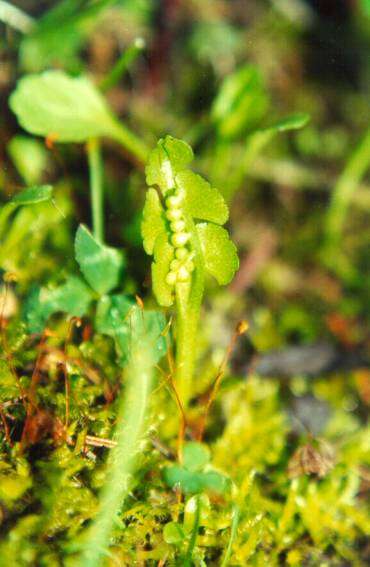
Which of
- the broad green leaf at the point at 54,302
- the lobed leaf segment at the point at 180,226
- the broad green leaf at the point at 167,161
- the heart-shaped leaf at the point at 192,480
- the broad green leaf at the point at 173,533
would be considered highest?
the broad green leaf at the point at 167,161

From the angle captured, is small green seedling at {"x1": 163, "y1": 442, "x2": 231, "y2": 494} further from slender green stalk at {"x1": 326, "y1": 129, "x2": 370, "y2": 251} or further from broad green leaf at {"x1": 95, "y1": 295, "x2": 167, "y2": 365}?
slender green stalk at {"x1": 326, "y1": 129, "x2": 370, "y2": 251}

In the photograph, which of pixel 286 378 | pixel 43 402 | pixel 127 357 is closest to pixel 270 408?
pixel 286 378

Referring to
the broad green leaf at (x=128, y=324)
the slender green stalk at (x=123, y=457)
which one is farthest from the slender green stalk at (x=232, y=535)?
the broad green leaf at (x=128, y=324)

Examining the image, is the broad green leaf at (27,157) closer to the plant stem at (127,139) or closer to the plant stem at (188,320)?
the plant stem at (127,139)

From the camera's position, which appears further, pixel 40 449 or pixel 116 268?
pixel 116 268

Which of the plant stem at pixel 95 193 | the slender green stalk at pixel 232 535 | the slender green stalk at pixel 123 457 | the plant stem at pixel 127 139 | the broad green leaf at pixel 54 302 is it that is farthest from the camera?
the plant stem at pixel 127 139

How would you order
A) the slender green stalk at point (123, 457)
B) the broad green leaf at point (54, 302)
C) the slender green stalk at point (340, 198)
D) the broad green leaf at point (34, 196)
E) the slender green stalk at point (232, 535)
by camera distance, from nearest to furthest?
the slender green stalk at point (123, 457) < the slender green stalk at point (232, 535) < the broad green leaf at point (34, 196) < the broad green leaf at point (54, 302) < the slender green stalk at point (340, 198)

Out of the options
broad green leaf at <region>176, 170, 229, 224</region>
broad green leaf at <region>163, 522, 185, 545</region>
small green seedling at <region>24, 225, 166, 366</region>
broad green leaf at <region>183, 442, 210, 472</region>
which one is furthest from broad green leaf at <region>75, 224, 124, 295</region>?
broad green leaf at <region>163, 522, 185, 545</region>

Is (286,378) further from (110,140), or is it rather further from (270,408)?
(110,140)
